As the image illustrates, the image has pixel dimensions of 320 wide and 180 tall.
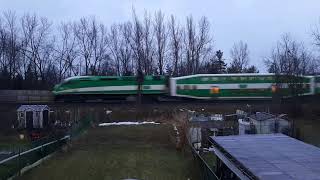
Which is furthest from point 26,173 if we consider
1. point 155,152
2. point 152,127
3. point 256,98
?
point 256,98

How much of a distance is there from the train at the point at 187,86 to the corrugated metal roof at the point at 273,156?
3477 centimetres

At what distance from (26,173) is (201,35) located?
71.6m

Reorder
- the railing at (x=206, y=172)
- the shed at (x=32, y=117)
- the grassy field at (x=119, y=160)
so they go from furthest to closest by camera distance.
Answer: the shed at (x=32, y=117), the grassy field at (x=119, y=160), the railing at (x=206, y=172)

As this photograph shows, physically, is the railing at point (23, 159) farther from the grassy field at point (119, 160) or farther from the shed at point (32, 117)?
the shed at point (32, 117)

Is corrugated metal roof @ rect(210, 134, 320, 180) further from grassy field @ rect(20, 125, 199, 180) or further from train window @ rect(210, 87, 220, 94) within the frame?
train window @ rect(210, 87, 220, 94)

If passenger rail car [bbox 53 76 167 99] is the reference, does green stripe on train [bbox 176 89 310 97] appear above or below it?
below

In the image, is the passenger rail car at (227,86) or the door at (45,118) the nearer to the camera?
the door at (45,118)

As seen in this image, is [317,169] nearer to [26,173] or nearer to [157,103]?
[26,173]

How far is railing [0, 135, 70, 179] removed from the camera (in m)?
19.6

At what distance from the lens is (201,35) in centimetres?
9069

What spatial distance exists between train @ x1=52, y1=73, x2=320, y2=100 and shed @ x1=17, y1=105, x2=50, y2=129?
10.2 meters

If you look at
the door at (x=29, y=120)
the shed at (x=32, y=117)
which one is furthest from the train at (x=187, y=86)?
the door at (x=29, y=120)

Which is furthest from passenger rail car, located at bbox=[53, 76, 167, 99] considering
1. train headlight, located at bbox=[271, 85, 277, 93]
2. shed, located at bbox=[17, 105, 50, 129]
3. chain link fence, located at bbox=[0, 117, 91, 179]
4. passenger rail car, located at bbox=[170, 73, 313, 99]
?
chain link fence, located at bbox=[0, 117, 91, 179]

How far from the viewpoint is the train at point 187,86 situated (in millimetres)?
52188
